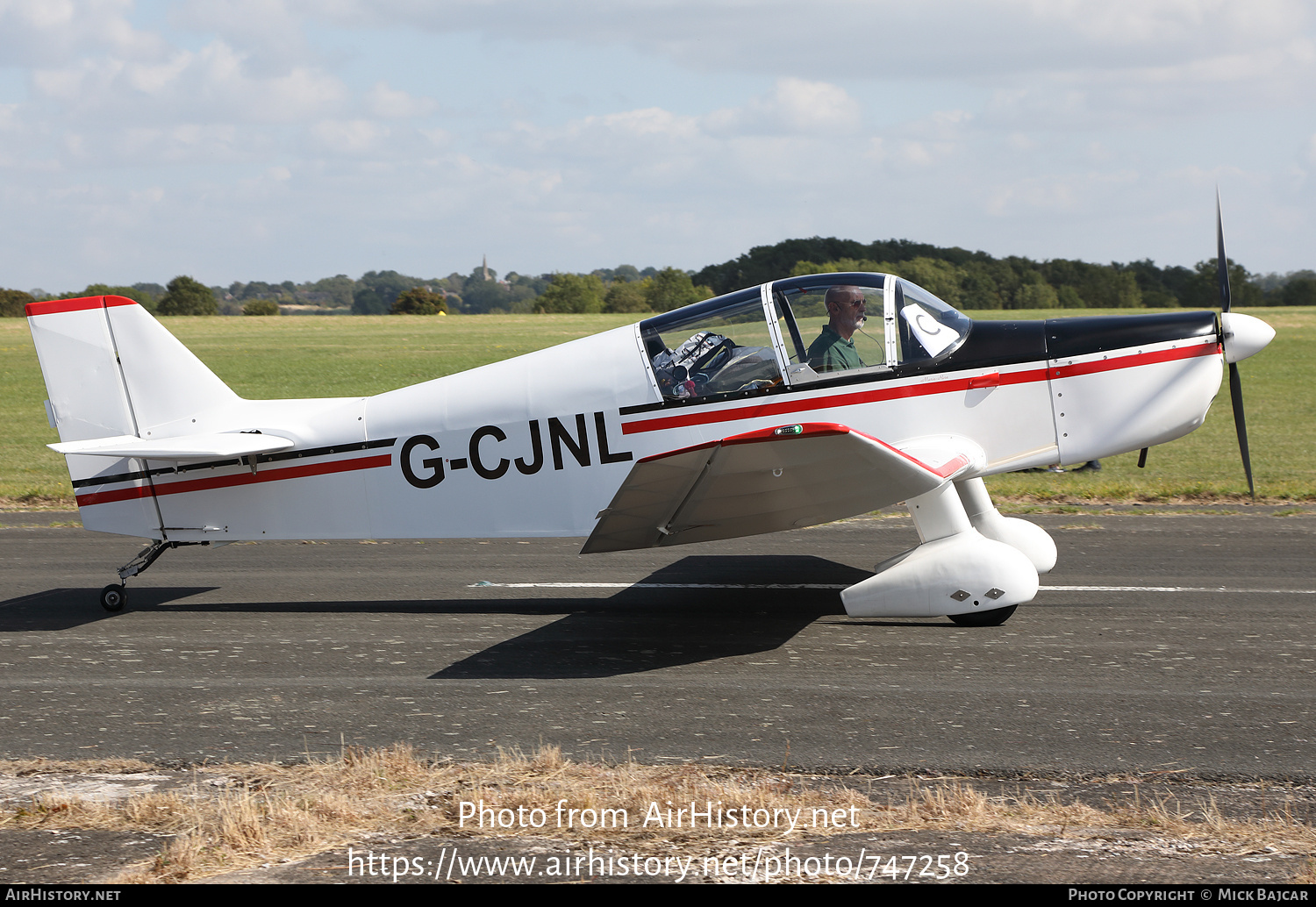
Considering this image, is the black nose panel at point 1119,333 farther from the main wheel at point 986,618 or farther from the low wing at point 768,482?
the main wheel at point 986,618

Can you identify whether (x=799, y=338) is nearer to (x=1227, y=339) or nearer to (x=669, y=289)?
(x=1227, y=339)

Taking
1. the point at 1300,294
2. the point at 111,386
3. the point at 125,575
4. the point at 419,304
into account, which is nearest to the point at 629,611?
the point at 125,575

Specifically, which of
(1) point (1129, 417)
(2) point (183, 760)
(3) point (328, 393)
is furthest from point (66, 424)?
(3) point (328, 393)

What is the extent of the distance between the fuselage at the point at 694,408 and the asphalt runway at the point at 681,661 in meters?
0.91

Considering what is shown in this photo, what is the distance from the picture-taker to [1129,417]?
7176 mm

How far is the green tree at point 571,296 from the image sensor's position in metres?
105

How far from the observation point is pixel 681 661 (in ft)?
21.3

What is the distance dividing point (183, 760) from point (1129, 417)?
613cm

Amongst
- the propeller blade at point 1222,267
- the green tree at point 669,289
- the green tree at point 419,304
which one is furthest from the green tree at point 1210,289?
the propeller blade at point 1222,267

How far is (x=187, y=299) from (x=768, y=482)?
105 m

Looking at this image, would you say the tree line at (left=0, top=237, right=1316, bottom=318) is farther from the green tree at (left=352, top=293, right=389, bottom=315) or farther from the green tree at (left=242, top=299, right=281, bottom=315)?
the green tree at (left=352, top=293, right=389, bottom=315)

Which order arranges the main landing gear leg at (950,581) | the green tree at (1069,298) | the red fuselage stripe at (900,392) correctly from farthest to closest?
the green tree at (1069,298), the red fuselage stripe at (900,392), the main landing gear leg at (950,581)

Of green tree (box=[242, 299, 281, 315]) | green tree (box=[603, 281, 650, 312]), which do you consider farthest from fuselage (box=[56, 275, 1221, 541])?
green tree (box=[242, 299, 281, 315])
